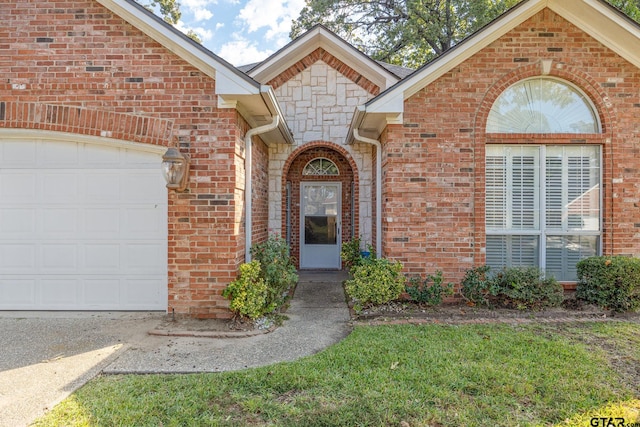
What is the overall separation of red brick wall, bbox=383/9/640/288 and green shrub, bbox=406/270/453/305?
208 mm

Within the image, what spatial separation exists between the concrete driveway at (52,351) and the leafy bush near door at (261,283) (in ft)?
4.14

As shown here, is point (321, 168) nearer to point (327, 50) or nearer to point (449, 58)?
point (327, 50)

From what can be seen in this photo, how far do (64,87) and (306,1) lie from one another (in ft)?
50.0

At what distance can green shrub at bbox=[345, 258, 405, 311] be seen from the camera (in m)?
5.37

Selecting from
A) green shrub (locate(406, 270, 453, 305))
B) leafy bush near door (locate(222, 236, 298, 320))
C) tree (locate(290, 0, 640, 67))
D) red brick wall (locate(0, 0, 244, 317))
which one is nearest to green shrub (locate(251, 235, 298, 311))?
leafy bush near door (locate(222, 236, 298, 320))

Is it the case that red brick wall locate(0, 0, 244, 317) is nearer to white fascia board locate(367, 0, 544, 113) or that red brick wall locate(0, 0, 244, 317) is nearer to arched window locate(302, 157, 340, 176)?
white fascia board locate(367, 0, 544, 113)

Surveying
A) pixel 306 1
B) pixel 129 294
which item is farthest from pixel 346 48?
pixel 306 1

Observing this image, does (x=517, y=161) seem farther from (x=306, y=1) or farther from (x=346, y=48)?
(x=306, y=1)

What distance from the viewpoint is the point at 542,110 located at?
19.3ft

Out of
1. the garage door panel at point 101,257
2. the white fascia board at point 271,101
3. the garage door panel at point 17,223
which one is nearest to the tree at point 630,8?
the white fascia board at point 271,101

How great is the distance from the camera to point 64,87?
16.4 ft

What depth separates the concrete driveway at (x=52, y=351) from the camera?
3039 mm

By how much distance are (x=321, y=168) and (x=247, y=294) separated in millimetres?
4965

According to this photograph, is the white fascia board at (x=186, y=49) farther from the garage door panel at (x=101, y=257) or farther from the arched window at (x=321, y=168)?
the arched window at (x=321, y=168)
